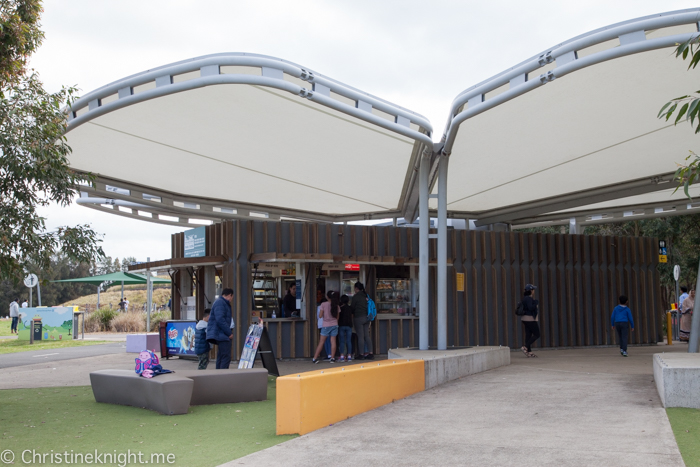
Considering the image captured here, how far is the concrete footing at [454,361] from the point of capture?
29.5 ft

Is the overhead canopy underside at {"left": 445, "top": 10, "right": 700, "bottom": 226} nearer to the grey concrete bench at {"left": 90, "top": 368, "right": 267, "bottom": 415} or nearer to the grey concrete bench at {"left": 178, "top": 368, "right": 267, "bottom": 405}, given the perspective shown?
the grey concrete bench at {"left": 178, "top": 368, "right": 267, "bottom": 405}

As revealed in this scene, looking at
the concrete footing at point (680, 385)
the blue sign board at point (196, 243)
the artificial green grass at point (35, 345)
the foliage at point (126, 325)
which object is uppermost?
the blue sign board at point (196, 243)

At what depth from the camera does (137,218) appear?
18031mm

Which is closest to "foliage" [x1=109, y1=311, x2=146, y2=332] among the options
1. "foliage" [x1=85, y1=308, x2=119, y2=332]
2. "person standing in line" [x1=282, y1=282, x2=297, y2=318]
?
"foliage" [x1=85, y1=308, x2=119, y2=332]

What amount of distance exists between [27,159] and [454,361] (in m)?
6.43

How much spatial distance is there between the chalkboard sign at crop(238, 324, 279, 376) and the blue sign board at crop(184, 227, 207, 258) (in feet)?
15.5

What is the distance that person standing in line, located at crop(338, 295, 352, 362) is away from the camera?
497 inches

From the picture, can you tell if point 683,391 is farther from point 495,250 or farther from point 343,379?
point 495,250

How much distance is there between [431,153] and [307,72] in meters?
3.42

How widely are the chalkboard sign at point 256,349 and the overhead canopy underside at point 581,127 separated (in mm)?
4164

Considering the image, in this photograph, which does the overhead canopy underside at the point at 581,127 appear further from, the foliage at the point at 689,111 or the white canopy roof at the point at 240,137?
the foliage at the point at 689,111

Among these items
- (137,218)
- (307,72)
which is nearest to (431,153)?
(307,72)

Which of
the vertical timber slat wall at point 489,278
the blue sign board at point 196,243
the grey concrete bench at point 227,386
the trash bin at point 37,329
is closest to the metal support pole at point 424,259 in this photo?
the vertical timber slat wall at point 489,278

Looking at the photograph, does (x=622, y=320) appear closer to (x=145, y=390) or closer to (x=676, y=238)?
(x=145, y=390)
